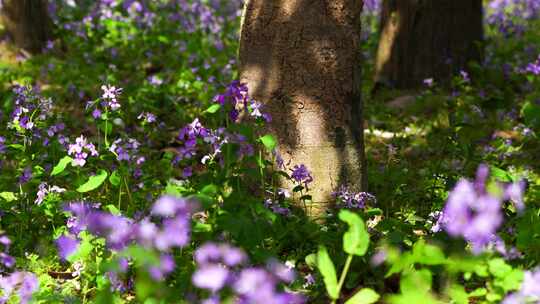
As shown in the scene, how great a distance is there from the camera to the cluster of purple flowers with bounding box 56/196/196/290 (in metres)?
2.30

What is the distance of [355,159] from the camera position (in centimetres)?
393

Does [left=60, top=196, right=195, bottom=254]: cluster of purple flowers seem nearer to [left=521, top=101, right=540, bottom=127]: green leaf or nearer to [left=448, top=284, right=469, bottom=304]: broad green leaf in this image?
[left=448, top=284, right=469, bottom=304]: broad green leaf

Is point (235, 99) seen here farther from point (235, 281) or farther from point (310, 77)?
point (235, 281)

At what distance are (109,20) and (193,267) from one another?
5.23 meters

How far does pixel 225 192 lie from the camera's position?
12.6 feet

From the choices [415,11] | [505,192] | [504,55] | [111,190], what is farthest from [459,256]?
[504,55]

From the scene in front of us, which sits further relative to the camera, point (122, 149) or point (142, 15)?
point (142, 15)

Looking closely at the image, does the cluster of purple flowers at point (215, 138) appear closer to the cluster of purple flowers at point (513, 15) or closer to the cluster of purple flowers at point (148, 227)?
the cluster of purple flowers at point (148, 227)

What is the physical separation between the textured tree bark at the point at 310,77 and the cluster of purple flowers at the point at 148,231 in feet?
3.68

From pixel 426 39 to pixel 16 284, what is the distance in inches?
173

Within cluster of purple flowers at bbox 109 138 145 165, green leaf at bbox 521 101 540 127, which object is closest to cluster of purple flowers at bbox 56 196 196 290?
cluster of purple flowers at bbox 109 138 145 165

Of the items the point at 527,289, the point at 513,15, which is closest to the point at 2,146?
the point at 527,289

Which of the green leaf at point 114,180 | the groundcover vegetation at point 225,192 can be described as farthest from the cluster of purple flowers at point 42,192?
the green leaf at point 114,180

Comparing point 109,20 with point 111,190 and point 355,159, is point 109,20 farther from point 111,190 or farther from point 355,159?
point 355,159
